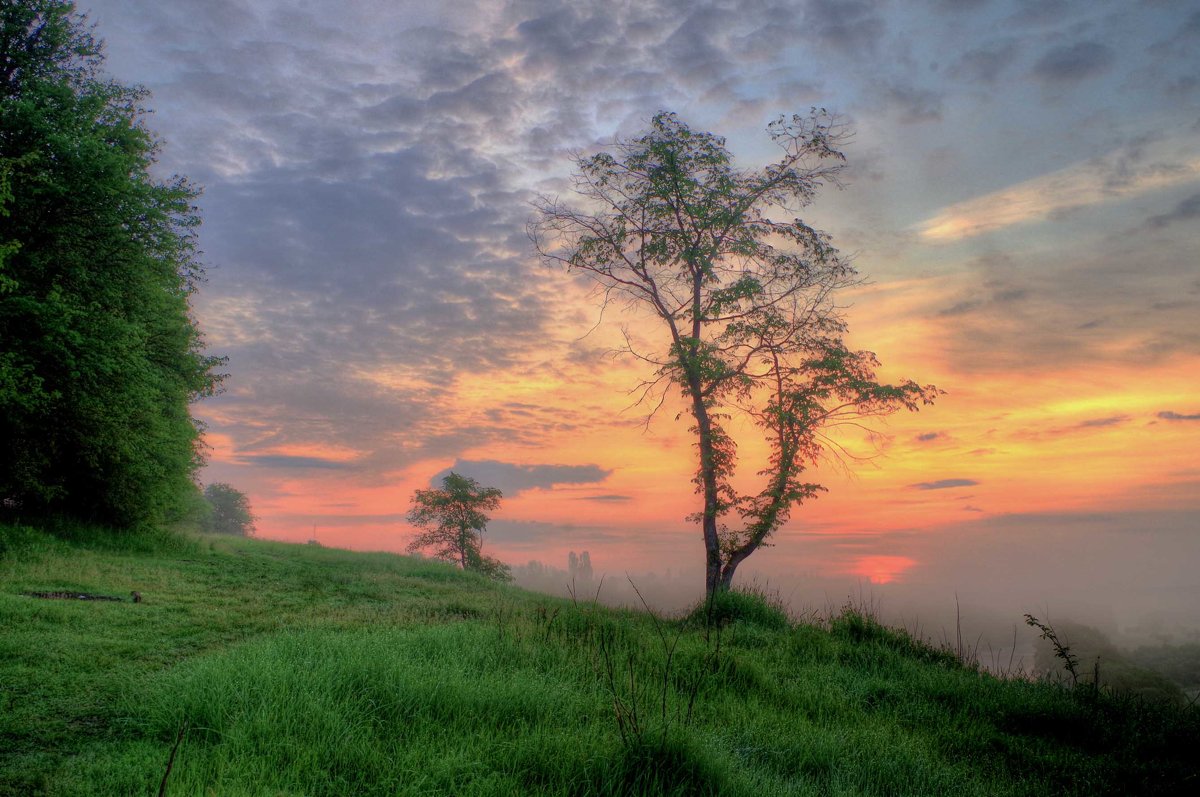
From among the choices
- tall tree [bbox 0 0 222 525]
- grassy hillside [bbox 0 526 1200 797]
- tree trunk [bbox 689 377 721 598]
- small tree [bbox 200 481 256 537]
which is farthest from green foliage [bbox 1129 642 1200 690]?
small tree [bbox 200 481 256 537]

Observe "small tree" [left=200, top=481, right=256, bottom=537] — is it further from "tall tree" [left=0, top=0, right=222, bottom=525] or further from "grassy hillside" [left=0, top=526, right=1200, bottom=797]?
"grassy hillside" [left=0, top=526, right=1200, bottom=797]

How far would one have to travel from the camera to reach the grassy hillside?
4.67 m

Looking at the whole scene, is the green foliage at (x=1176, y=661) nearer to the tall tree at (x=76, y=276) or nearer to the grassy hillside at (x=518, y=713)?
the grassy hillside at (x=518, y=713)

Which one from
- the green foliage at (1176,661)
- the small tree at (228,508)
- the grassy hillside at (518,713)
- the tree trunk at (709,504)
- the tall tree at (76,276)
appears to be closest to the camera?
the grassy hillside at (518,713)

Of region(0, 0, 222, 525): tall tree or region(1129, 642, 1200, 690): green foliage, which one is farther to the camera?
region(1129, 642, 1200, 690): green foliage

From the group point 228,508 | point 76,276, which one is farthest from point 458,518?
point 228,508

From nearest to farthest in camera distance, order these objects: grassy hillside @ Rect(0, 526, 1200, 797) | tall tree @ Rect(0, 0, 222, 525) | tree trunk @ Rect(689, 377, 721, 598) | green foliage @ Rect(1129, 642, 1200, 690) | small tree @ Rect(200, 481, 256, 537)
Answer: grassy hillside @ Rect(0, 526, 1200, 797)
tall tree @ Rect(0, 0, 222, 525)
tree trunk @ Rect(689, 377, 721, 598)
green foliage @ Rect(1129, 642, 1200, 690)
small tree @ Rect(200, 481, 256, 537)

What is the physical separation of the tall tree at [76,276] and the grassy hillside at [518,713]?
7383mm

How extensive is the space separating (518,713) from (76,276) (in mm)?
19460

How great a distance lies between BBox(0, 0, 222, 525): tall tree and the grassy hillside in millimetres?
7383

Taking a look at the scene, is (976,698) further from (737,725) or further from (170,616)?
(170,616)

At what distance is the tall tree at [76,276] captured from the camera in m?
16.1

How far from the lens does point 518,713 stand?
5.79 m

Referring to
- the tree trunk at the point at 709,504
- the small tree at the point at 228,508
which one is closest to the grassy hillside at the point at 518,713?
the tree trunk at the point at 709,504
